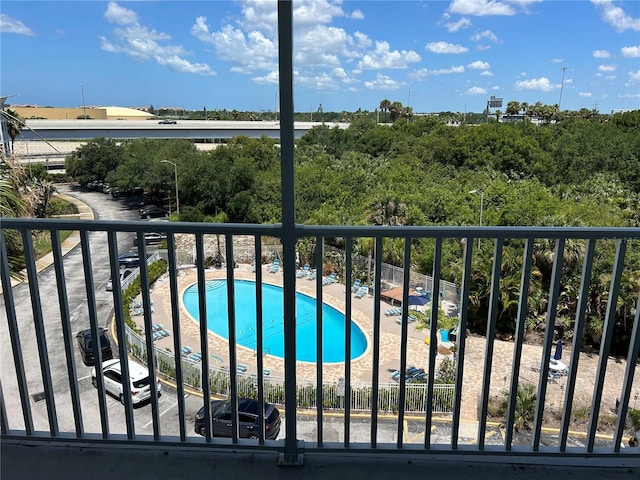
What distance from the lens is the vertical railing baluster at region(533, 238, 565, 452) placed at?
51.4 inches

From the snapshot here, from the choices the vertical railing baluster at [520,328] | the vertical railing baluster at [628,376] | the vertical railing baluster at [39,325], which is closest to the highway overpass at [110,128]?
the vertical railing baluster at [39,325]

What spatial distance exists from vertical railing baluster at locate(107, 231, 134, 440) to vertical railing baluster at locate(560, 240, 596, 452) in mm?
1367

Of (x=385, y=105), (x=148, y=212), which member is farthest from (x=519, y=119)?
(x=148, y=212)

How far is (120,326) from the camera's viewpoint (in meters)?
1.36

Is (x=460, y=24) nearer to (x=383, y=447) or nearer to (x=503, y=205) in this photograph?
(x=383, y=447)

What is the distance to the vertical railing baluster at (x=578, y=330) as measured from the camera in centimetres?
133

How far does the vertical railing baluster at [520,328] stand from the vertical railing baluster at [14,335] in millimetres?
1559

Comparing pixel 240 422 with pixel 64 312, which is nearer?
pixel 64 312

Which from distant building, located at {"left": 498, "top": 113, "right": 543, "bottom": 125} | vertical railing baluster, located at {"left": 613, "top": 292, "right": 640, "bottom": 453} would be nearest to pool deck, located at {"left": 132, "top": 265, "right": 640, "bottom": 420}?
vertical railing baluster, located at {"left": 613, "top": 292, "right": 640, "bottom": 453}

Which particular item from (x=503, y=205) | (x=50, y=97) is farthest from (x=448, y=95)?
(x=503, y=205)

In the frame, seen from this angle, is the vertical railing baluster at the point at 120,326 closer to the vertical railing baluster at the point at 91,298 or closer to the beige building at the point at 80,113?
the vertical railing baluster at the point at 91,298

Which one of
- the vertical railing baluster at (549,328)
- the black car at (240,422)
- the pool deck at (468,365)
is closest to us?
the vertical railing baluster at (549,328)

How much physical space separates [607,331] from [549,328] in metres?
0.19

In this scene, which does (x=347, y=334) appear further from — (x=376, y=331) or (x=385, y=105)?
(x=385, y=105)
